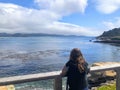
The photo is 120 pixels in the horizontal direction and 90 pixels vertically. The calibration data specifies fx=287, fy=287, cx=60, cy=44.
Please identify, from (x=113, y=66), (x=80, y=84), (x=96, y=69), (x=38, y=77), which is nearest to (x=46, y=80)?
(x=38, y=77)

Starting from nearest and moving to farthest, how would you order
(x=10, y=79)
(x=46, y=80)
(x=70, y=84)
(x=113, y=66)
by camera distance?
(x=10, y=79) < (x=46, y=80) < (x=70, y=84) < (x=113, y=66)

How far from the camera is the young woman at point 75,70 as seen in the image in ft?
16.5

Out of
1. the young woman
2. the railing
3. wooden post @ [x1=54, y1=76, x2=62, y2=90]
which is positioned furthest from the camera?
the young woman

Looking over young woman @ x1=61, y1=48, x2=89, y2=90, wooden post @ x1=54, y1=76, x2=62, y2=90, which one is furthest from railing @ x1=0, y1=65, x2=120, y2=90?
young woman @ x1=61, y1=48, x2=89, y2=90

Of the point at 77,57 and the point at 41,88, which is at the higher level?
the point at 77,57

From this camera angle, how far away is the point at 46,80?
478 centimetres

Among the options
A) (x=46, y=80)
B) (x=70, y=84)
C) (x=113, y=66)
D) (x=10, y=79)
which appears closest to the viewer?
(x=10, y=79)

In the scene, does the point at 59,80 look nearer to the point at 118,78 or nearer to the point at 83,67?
the point at 83,67

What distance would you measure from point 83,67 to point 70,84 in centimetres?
38

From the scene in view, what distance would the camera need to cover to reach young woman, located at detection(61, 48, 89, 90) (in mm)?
5031

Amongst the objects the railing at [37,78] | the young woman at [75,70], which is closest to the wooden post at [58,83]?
the railing at [37,78]

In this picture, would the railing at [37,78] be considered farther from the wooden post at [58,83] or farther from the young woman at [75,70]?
the young woman at [75,70]

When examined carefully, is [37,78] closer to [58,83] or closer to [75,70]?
[58,83]

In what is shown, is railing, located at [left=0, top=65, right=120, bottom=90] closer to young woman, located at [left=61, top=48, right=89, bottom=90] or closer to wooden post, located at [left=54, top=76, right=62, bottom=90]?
wooden post, located at [left=54, top=76, right=62, bottom=90]
